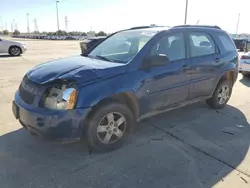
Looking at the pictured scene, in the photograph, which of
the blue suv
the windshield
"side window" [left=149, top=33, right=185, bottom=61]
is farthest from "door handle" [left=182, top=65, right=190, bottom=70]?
the windshield

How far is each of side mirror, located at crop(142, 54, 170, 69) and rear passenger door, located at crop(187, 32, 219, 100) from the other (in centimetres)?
90

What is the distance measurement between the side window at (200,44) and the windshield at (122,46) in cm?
88

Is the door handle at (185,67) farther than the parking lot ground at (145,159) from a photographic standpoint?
Yes

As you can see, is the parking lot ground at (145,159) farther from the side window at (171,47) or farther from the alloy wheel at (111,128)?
the side window at (171,47)

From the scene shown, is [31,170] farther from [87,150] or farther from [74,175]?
[87,150]

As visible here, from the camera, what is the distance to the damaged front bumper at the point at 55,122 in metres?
2.91

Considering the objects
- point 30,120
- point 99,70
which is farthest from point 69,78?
point 30,120

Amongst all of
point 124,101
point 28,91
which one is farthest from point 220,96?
point 28,91

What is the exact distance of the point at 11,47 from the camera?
15.0 meters

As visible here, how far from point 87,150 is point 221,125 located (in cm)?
254

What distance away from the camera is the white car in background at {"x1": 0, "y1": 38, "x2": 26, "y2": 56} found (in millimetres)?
14680

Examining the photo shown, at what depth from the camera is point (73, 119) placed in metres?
2.98

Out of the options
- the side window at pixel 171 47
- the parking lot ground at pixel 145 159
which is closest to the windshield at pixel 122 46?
the side window at pixel 171 47

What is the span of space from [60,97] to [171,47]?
209cm
